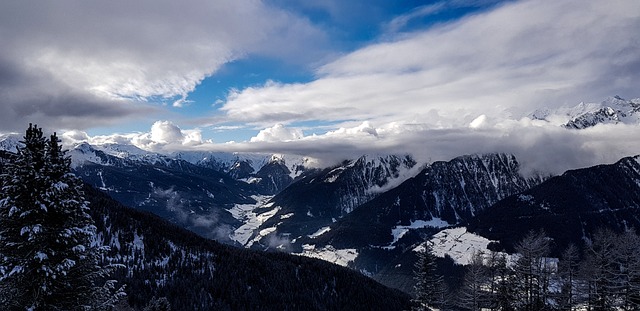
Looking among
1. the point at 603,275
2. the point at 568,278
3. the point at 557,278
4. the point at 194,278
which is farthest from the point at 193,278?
the point at 603,275

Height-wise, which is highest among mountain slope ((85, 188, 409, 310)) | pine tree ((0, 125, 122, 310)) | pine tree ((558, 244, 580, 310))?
pine tree ((0, 125, 122, 310))

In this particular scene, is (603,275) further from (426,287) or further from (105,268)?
(105,268)

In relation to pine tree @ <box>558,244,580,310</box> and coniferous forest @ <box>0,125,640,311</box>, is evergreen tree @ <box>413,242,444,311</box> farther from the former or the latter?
pine tree @ <box>558,244,580,310</box>

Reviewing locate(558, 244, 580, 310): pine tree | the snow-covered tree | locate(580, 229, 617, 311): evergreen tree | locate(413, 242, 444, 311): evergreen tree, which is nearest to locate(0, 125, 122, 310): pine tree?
locate(413, 242, 444, 311): evergreen tree

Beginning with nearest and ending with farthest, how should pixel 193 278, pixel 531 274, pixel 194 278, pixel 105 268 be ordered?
1. pixel 105 268
2. pixel 531 274
3. pixel 193 278
4. pixel 194 278

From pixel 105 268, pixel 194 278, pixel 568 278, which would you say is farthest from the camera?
pixel 194 278

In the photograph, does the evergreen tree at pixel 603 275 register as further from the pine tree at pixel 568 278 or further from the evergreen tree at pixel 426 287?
the evergreen tree at pixel 426 287

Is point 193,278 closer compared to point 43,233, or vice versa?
point 43,233

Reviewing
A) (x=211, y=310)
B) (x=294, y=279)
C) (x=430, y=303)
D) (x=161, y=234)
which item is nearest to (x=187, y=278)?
(x=211, y=310)

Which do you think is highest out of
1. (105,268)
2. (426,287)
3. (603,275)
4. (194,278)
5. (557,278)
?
(105,268)

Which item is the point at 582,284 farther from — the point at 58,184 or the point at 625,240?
the point at 58,184
